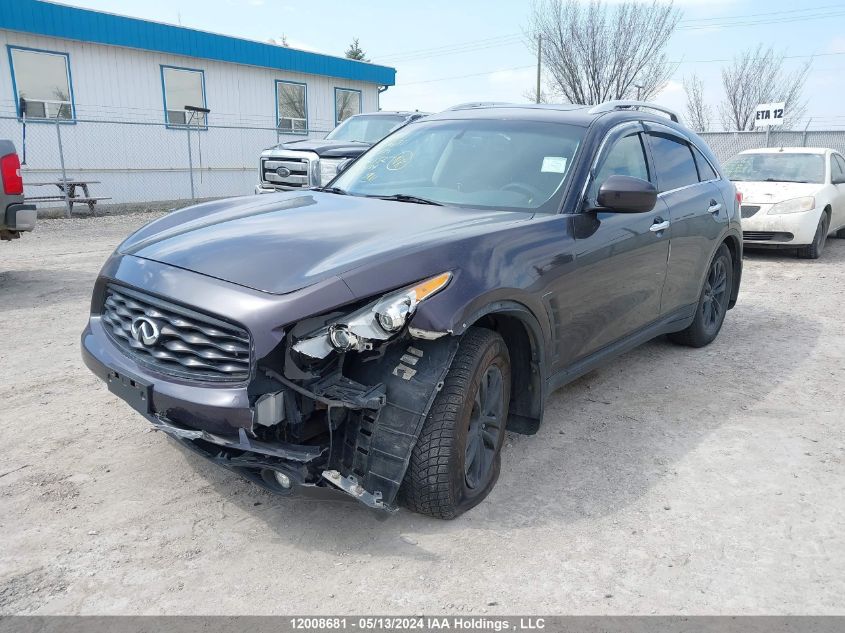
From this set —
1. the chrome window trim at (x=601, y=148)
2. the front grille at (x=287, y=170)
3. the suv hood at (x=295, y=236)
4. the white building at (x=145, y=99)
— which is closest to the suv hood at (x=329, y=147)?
the front grille at (x=287, y=170)

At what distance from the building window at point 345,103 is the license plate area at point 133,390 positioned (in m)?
20.1

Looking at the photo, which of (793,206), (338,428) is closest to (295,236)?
(338,428)

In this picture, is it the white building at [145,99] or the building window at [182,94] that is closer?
the white building at [145,99]

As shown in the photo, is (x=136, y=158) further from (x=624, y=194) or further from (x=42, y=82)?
(x=624, y=194)

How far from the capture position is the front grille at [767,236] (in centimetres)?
993

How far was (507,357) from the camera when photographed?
3.19 metres

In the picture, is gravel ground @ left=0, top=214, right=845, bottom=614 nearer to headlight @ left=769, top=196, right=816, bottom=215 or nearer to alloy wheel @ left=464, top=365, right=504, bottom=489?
alloy wheel @ left=464, top=365, right=504, bottom=489

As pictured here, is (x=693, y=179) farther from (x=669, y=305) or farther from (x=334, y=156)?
(x=334, y=156)

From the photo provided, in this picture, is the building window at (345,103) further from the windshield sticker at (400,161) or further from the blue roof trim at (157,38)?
the windshield sticker at (400,161)

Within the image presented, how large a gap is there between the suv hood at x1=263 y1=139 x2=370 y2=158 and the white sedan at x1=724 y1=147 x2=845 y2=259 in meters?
6.04

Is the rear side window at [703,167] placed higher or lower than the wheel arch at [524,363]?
higher

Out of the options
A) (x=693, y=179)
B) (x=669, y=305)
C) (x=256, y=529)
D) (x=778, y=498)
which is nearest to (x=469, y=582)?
(x=256, y=529)

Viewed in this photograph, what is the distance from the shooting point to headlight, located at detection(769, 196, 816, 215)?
9.86 m

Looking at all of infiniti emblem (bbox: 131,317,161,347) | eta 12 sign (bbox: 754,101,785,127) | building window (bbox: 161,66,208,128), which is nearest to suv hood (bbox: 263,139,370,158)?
building window (bbox: 161,66,208,128)
